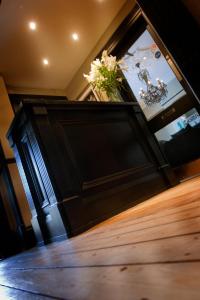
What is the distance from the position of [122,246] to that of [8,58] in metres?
4.20

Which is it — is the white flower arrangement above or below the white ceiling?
below

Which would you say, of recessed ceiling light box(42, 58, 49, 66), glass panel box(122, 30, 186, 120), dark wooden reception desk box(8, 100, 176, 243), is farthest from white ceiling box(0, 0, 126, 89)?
dark wooden reception desk box(8, 100, 176, 243)

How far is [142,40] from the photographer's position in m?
3.94

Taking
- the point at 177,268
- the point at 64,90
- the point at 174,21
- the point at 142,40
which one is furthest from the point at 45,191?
the point at 64,90

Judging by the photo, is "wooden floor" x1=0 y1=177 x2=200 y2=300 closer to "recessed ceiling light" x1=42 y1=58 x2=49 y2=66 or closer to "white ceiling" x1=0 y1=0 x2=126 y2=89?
"white ceiling" x1=0 y1=0 x2=126 y2=89

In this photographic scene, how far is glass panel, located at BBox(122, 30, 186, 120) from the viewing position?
3598 millimetres

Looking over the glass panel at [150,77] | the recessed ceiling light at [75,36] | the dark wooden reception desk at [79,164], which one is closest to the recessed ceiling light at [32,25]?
the recessed ceiling light at [75,36]

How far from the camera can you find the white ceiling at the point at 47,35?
367 centimetres

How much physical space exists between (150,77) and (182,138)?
1047 millimetres

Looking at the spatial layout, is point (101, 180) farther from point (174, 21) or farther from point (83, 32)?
point (83, 32)

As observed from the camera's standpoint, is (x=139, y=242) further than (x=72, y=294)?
Yes

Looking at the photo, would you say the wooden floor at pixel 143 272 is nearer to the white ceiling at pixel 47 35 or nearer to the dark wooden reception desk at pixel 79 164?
the dark wooden reception desk at pixel 79 164

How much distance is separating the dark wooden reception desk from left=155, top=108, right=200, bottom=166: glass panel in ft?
2.23

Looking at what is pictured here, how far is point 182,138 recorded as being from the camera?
351cm
